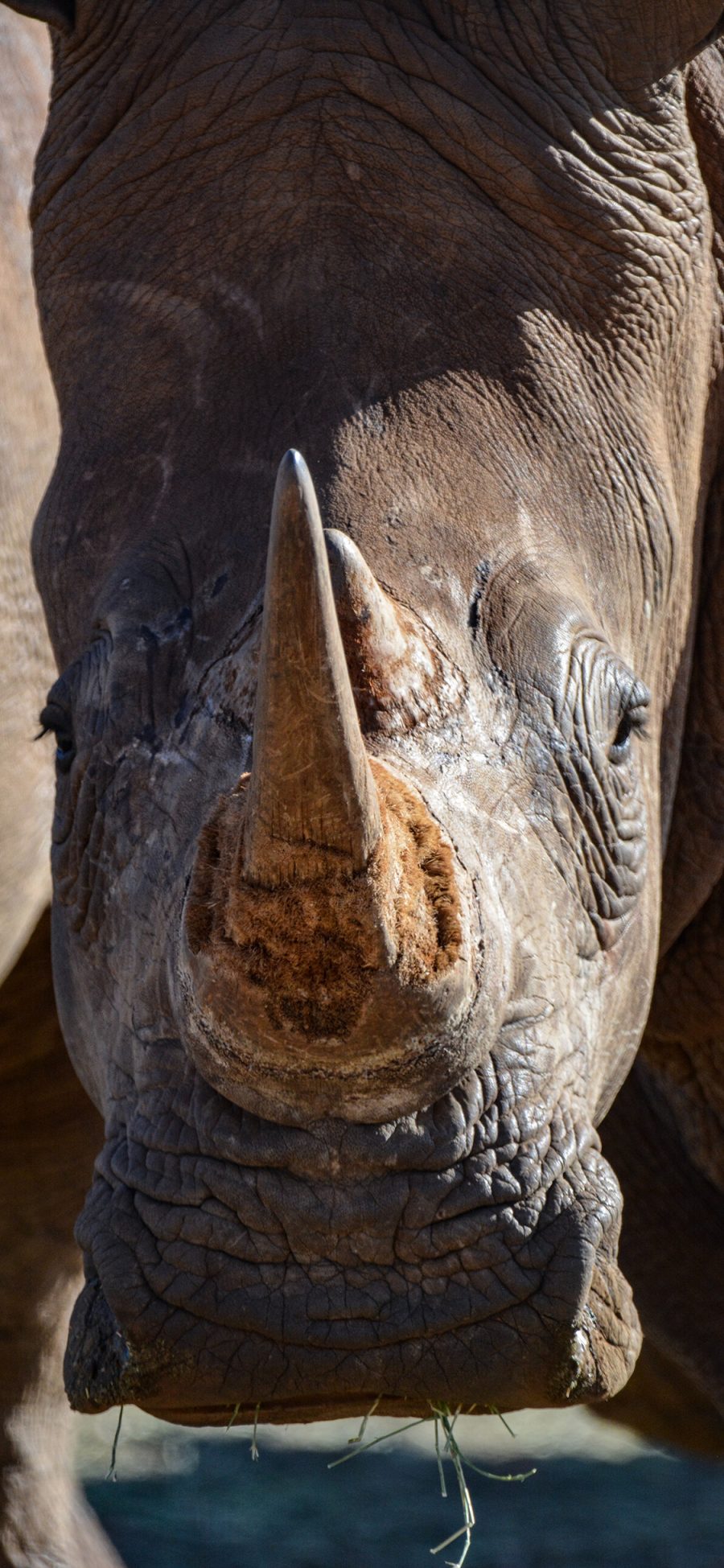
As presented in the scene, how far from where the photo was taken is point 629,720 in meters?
2.95

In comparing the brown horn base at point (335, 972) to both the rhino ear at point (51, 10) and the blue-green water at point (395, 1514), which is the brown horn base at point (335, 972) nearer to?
the rhino ear at point (51, 10)

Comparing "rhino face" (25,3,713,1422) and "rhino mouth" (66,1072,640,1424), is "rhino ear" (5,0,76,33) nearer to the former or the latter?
"rhino face" (25,3,713,1422)

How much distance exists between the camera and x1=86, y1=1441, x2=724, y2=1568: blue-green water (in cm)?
530

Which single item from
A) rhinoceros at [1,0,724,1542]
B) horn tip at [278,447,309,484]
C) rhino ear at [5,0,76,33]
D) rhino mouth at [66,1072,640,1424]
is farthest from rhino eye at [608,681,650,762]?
rhino ear at [5,0,76,33]

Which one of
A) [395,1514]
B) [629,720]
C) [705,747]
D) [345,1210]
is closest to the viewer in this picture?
[345,1210]


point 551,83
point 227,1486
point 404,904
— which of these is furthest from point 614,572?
point 227,1486

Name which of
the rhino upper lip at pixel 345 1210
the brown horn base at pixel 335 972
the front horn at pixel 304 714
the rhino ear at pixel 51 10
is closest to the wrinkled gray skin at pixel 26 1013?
the rhino ear at pixel 51 10

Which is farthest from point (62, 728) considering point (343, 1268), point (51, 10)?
point (51, 10)

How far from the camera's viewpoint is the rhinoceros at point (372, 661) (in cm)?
236

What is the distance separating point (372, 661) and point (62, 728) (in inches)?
25.9

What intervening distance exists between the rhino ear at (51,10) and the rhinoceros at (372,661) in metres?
0.01

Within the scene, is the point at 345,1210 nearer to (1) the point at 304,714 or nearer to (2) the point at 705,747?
(1) the point at 304,714

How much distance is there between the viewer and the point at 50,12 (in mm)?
3266

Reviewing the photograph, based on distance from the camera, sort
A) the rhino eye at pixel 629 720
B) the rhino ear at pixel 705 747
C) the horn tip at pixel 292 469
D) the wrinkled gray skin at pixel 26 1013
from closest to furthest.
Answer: the horn tip at pixel 292 469, the rhino eye at pixel 629 720, the rhino ear at pixel 705 747, the wrinkled gray skin at pixel 26 1013
